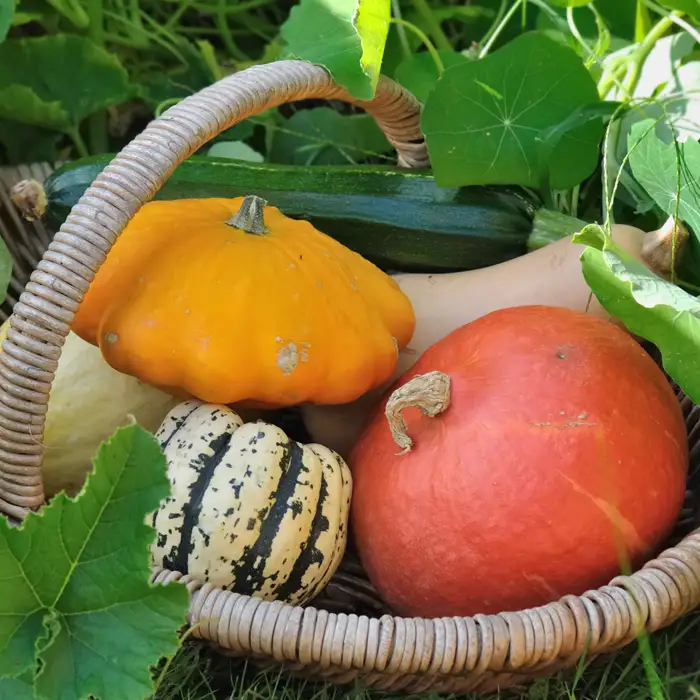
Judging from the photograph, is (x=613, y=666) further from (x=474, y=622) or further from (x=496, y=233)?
(x=496, y=233)

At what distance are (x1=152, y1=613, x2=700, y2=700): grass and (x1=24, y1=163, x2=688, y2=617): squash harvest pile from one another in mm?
83

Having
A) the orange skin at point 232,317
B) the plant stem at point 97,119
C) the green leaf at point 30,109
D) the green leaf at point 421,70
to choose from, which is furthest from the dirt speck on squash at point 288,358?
the plant stem at point 97,119

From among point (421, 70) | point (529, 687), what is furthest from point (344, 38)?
point (529, 687)

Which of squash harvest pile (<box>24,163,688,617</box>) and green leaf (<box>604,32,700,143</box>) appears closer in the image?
squash harvest pile (<box>24,163,688,617</box>)

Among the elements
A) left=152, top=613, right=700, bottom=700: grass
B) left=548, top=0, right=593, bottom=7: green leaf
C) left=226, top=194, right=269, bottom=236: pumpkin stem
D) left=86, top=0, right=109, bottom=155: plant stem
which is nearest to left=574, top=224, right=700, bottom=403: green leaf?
left=152, top=613, right=700, bottom=700: grass

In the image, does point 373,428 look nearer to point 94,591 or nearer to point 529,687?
point 529,687

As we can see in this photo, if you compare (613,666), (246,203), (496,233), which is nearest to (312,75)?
(246,203)

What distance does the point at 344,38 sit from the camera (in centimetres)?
96

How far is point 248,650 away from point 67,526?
9.5 inches

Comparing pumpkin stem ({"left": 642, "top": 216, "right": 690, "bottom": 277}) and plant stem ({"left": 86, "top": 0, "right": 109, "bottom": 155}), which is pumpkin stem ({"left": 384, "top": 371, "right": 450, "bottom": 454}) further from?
plant stem ({"left": 86, "top": 0, "right": 109, "bottom": 155})

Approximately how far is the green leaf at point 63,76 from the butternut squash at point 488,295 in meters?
0.67

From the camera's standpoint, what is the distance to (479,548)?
79cm

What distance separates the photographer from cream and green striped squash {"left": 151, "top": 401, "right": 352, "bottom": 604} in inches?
31.3

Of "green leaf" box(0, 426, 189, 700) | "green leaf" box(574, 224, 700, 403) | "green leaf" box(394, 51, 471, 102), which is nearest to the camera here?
"green leaf" box(0, 426, 189, 700)
